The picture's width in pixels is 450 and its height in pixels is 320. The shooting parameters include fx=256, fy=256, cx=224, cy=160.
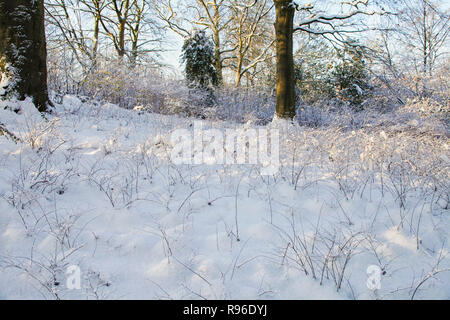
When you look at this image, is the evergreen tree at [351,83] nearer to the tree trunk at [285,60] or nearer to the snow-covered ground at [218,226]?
the tree trunk at [285,60]

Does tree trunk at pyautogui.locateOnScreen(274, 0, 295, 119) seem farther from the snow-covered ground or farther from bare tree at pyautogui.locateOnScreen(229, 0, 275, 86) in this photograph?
bare tree at pyautogui.locateOnScreen(229, 0, 275, 86)

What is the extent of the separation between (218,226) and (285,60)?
5910mm

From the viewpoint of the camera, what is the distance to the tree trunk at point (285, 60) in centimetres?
668

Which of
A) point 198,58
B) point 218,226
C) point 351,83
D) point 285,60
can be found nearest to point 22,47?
point 218,226

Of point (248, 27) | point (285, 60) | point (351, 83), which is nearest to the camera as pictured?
point (285, 60)

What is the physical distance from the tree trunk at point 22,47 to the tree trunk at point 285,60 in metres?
5.17

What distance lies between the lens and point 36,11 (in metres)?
4.26

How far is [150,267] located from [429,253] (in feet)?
→ 6.12

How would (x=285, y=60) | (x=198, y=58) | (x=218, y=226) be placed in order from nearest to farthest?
(x=218, y=226) → (x=285, y=60) → (x=198, y=58)

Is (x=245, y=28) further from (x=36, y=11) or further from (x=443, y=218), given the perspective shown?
(x=443, y=218)

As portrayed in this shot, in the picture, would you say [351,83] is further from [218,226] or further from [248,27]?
[218,226]

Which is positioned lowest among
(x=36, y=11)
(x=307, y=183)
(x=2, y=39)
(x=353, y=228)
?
(x=353, y=228)

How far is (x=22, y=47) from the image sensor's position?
4109 millimetres
